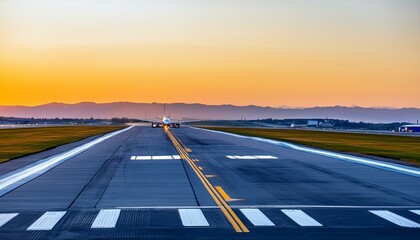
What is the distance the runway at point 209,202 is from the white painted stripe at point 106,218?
23 millimetres

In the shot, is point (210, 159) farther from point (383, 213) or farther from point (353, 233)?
point (353, 233)

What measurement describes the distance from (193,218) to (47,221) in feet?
10.7

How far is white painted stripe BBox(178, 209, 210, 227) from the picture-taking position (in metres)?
12.8

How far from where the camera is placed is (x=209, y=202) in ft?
52.7

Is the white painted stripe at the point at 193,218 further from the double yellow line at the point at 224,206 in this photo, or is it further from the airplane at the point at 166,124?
the airplane at the point at 166,124

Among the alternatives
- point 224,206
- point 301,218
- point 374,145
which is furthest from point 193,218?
point 374,145

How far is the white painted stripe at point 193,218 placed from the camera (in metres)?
12.8

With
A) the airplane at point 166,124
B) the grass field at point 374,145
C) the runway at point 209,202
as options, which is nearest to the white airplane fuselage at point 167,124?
the airplane at point 166,124

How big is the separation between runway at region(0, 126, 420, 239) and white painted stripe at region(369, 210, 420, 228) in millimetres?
24

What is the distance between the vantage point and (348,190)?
1886cm

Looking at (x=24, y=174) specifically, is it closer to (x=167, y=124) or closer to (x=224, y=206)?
(x=224, y=206)

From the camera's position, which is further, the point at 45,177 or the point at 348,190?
the point at 45,177

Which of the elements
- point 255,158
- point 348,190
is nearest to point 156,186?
point 348,190

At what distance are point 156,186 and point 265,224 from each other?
760 cm
